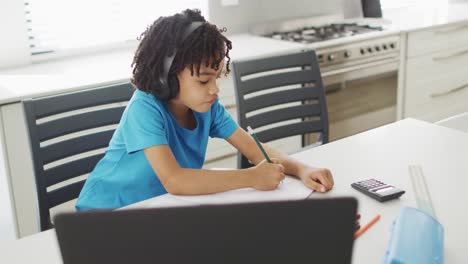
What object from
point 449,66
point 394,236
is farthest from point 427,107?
point 394,236

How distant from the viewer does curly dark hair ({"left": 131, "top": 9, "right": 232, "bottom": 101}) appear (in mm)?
1250

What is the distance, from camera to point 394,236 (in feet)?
3.04

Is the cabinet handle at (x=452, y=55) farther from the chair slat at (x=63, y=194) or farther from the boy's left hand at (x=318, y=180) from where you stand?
the chair slat at (x=63, y=194)

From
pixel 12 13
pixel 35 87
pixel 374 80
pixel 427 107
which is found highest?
pixel 12 13

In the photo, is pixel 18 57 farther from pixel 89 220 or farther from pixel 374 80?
pixel 89 220

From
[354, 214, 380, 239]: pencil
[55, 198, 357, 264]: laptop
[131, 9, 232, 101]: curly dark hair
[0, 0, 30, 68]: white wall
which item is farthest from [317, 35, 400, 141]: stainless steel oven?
[55, 198, 357, 264]: laptop

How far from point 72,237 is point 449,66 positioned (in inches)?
130

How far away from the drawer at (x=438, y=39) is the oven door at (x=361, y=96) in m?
0.16

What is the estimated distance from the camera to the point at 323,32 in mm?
3031

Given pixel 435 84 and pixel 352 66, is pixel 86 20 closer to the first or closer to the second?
pixel 352 66

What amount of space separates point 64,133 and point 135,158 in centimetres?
30

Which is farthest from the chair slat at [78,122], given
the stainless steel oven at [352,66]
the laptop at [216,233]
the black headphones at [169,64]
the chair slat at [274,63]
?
the stainless steel oven at [352,66]

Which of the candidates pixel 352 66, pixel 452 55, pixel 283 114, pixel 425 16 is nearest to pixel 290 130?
pixel 283 114

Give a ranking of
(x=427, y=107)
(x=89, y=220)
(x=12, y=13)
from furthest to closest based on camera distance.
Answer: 1. (x=427, y=107)
2. (x=12, y=13)
3. (x=89, y=220)
